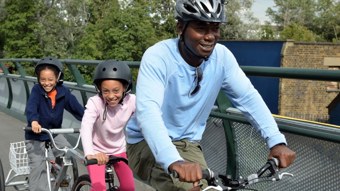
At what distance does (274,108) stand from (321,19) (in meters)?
65.6

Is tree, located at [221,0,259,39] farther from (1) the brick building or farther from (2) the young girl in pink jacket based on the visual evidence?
(2) the young girl in pink jacket

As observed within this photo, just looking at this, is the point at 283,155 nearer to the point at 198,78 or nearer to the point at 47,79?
the point at 198,78

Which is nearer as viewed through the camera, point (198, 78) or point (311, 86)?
point (198, 78)

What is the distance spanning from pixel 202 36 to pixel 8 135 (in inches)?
336

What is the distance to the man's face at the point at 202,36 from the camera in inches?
107

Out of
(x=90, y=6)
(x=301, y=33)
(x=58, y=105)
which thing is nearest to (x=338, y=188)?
(x=58, y=105)

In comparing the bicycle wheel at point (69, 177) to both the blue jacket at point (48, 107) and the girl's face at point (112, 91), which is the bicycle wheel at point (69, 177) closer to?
the blue jacket at point (48, 107)

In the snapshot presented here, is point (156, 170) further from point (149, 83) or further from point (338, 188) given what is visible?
point (338, 188)

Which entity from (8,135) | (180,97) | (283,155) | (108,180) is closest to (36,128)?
(108,180)

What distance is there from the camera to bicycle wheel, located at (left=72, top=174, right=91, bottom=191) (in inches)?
170

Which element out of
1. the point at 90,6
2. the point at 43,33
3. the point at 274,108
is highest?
the point at 90,6

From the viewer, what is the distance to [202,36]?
2.71 meters

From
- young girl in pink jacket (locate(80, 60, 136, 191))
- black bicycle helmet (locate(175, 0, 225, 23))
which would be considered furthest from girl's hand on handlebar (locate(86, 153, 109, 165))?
black bicycle helmet (locate(175, 0, 225, 23))

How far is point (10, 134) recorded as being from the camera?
35.1ft
